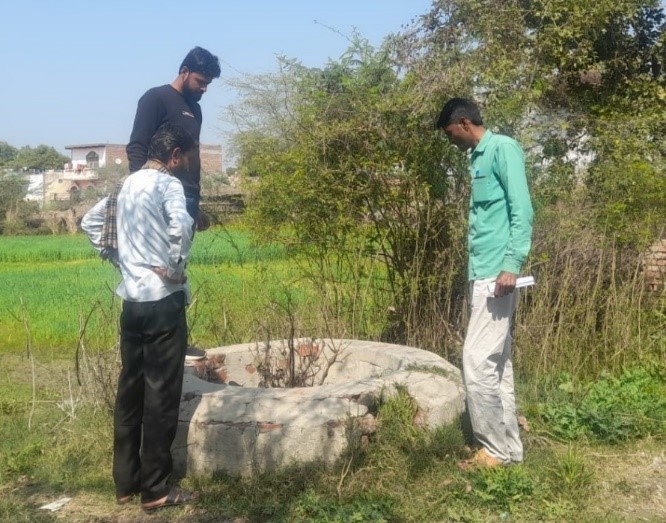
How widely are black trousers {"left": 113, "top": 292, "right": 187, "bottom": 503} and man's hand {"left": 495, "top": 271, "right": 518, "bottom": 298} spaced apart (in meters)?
1.56

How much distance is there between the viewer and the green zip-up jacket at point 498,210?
4.23 metres

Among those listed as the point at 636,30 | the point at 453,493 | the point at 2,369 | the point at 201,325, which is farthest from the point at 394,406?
the point at 636,30

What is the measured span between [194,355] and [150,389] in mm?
1367

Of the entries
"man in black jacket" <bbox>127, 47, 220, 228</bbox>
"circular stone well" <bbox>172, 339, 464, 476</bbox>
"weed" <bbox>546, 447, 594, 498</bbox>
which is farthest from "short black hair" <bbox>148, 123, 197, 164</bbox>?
"weed" <bbox>546, 447, 594, 498</bbox>

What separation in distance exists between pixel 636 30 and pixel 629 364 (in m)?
5.09

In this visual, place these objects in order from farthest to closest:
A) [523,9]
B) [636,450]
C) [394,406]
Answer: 1. [523,9]
2. [636,450]
3. [394,406]

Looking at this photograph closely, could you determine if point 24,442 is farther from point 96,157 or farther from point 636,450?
point 96,157

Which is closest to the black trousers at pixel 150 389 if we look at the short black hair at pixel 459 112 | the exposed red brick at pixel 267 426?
the exposed red brick at pixel 267 426

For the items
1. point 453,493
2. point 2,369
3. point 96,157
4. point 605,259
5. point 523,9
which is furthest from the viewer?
point 96,157

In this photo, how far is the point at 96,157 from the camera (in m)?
81.2

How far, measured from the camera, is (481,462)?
446cm

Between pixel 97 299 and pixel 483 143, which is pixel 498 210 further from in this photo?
pixel 97 299

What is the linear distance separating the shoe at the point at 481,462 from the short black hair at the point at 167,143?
7.14 ft

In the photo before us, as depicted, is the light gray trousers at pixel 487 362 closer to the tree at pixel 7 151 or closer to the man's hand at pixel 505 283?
the man's hand at pixel 505 283
